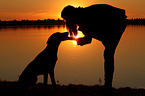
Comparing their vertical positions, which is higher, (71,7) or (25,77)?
(71,7)

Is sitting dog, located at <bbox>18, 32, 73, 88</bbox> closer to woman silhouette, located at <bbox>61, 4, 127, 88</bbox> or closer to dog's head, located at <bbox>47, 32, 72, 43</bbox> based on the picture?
dog's head, located at <bbox>47, 32, 72, 43</bbox>

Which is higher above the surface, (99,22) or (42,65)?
(99,22)

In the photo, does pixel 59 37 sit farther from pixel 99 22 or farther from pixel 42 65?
pixel 99 22

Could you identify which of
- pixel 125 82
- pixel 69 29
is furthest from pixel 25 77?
pixel 125 82

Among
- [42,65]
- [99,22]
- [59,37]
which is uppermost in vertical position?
[99,22]

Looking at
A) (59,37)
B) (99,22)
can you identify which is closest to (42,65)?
(59,37)

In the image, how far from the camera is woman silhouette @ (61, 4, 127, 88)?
6113 millimetres

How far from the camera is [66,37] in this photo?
5.98 metres

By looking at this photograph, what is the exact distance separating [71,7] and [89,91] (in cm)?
287

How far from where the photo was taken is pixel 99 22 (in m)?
6.18

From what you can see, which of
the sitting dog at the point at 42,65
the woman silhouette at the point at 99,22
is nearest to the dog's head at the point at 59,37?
the sitting dog at the point at 42,65

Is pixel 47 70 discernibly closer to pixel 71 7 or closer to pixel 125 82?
pixel 71 7

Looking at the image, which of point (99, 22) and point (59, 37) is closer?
point (59, 37)

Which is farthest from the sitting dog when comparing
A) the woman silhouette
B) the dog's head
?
the woman silhouette
